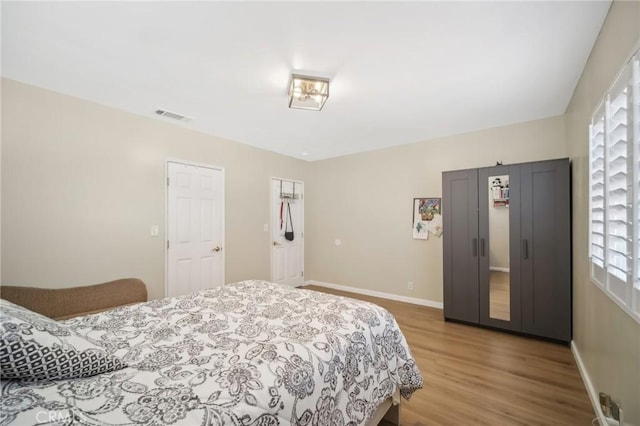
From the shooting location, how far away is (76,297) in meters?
2.54

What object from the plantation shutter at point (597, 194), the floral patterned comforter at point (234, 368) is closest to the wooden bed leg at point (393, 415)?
the floral patterned comforter at point (234, 368)

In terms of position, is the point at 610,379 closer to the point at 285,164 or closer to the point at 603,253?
the point at 603,253

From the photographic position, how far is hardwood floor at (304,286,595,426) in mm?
1816

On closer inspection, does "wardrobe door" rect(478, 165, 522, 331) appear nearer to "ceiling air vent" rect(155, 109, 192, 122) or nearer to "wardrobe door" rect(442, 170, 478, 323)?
"wardrobe door" rect(442, 170, 478, 323)

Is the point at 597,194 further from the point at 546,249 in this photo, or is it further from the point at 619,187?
the point at 546,249

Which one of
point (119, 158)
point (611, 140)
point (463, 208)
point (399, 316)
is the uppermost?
point (119, 158)

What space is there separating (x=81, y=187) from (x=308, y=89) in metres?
2.47

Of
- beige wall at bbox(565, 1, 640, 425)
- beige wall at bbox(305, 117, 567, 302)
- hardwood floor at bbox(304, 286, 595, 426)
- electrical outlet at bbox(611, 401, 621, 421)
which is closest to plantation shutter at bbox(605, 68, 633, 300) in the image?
beige wall at bbox(565, 1, 640, 425)

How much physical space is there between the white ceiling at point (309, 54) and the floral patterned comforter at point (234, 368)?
1.85 metres

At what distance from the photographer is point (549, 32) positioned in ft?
5.74

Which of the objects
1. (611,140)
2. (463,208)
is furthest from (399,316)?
(611,140)

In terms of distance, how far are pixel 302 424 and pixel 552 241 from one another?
316cm

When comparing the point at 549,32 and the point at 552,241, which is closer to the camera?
the point at 549,32

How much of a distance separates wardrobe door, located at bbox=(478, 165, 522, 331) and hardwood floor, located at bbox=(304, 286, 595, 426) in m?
0.27
